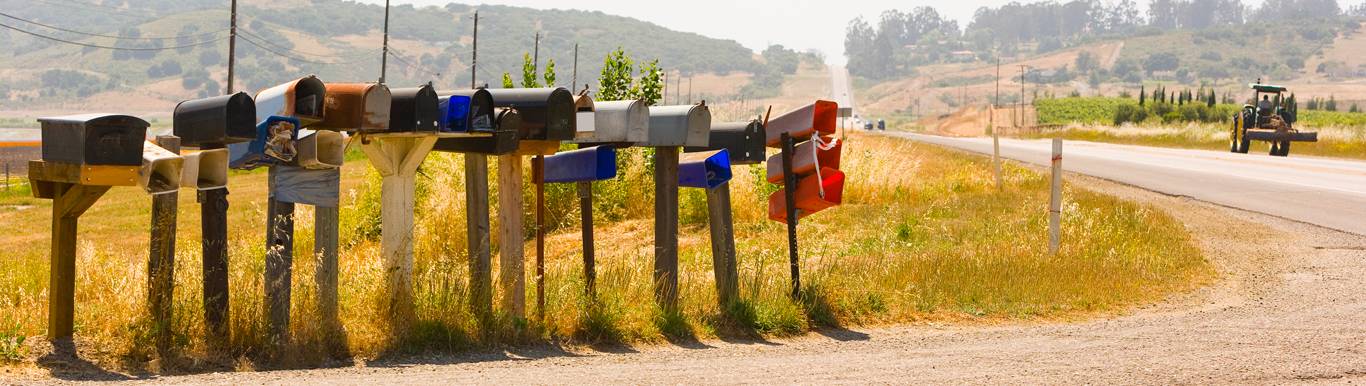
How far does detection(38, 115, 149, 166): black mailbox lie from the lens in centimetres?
618

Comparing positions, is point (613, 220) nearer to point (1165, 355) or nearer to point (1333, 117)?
point (1165, 355)

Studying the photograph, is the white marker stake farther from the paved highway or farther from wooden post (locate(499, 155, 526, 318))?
wooden post (locate(499, 155, 526, 318))

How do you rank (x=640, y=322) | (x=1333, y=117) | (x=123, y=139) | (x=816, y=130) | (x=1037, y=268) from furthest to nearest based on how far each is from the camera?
(x=1333, y=117), (x=1037, y=268), (x=816, y=130), (x=640, y=322), (x=123, y=139)

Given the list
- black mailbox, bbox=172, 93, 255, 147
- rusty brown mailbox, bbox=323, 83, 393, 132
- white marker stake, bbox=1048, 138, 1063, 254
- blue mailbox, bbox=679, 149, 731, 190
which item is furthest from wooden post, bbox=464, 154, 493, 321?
white marker stake, bbox=1048, 138, 1063, 254

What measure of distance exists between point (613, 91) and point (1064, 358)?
9889 millimetres

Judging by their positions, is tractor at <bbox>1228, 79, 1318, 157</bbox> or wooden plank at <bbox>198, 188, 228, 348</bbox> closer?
wooden plank at <bbox>198, 188, 228, 348</bbox>

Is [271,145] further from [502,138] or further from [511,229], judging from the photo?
[511,229]

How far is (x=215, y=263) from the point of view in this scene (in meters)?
6.74

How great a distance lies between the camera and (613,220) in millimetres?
16281

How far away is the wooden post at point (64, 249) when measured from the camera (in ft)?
21.2

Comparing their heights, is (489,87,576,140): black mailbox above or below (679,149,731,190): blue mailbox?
above

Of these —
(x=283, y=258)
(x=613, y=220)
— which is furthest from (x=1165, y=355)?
(x=613, y=220)

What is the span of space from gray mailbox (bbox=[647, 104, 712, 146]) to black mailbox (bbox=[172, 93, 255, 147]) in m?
2.49

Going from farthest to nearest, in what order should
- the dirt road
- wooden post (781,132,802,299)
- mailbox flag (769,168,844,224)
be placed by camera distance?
1. mailbox flag (769,168,844,224)
2. wooden post (781,132,802,299)
3. the dirt road
